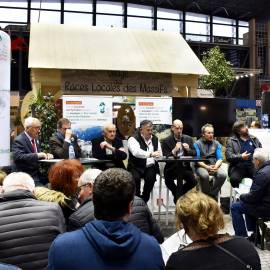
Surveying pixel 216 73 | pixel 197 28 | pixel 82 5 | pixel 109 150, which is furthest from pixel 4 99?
pixel 197 28

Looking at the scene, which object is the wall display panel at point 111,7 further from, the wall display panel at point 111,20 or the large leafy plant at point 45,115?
the large leafy plant at point 45,115

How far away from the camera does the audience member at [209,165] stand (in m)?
6.58

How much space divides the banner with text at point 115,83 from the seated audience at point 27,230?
6.54 meters

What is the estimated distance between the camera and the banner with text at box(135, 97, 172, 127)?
28.0 feet

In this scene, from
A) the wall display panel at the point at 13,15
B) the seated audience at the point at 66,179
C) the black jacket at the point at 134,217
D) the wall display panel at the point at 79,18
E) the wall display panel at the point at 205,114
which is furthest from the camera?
the wall display panel at the point at 79,18

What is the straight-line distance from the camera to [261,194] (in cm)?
469

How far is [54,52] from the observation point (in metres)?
8.99

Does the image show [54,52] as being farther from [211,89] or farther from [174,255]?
[211,89]

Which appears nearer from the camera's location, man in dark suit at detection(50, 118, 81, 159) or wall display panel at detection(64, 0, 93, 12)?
man in dark suit at detection(50, 118, 81, 159)

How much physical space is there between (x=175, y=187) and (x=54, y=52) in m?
4.13

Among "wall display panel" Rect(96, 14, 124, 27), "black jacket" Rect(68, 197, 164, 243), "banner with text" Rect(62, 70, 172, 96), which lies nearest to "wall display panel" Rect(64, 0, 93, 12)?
"wall display panel" Rect(96, 14, 124, 27)

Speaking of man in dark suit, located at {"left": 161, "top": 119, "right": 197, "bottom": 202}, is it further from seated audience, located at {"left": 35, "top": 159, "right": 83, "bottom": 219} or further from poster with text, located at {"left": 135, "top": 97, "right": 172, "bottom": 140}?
seated audience, located at {"left": 35, "top": 159, "right": 83, "bottom": 219}

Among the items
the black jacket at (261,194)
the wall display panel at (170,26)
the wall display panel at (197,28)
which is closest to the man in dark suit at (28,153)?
the black jacket at (261,194)

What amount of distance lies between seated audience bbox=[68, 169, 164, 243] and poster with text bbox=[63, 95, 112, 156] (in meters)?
4.59
